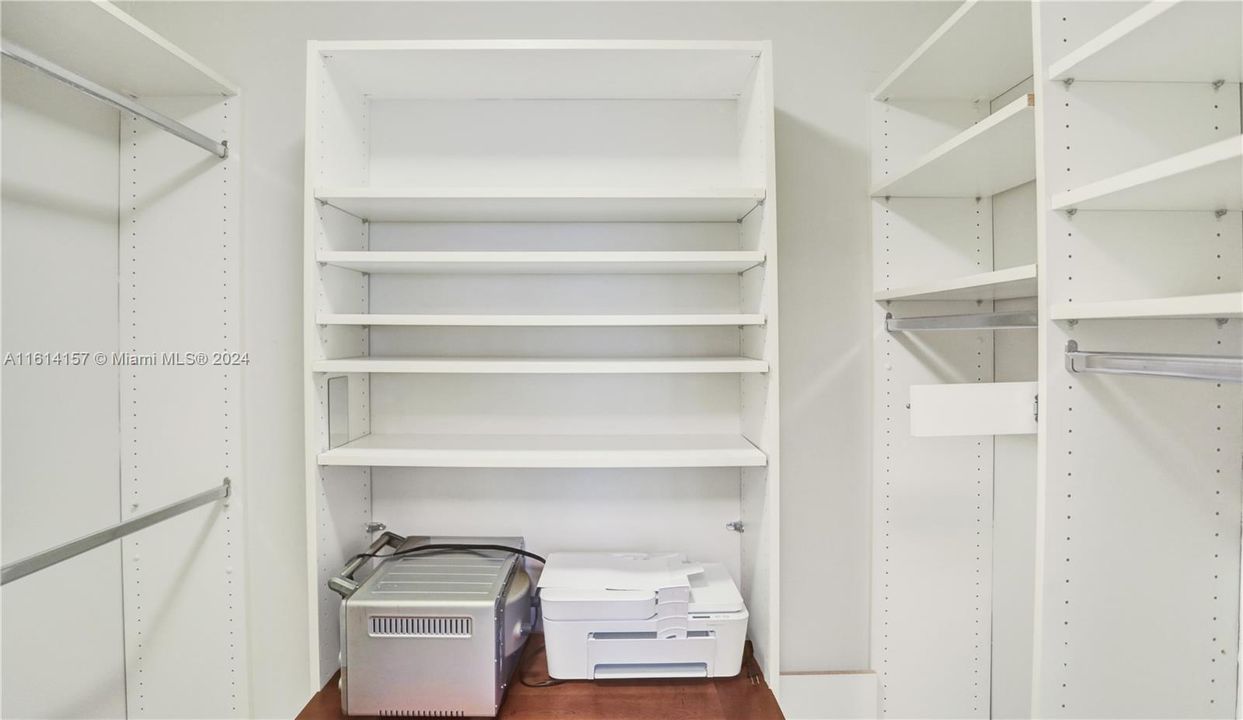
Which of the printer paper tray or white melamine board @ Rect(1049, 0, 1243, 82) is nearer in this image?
→ white melamine board @ Rect(1049, 0, 1243, 82)

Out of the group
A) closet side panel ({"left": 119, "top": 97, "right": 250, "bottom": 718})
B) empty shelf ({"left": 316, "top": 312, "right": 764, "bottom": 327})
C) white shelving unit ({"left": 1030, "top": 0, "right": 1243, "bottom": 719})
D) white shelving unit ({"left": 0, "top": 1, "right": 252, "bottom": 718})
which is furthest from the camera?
closet side panel ({"left": 119, "top": 97, "right": 250, "bottom": 718})

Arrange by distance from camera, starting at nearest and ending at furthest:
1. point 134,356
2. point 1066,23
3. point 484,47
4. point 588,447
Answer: point 1066,23 → point 484,47 → point 588,447 → point 134,356

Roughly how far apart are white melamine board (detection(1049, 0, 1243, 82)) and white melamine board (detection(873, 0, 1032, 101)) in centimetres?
31

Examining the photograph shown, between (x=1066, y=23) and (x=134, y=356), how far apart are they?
2221 millimetres

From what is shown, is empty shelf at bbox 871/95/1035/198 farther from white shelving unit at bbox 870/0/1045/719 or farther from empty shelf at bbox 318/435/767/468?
empty shelf at bbox 318/435/767/468

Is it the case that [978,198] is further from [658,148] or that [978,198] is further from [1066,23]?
[658,148]

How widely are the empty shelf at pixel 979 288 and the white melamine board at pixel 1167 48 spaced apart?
328 millimetres

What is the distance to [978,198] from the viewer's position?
1.57 meters

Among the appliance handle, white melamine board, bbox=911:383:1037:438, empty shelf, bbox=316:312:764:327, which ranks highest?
empty shelf, bbox=316:312:764:327

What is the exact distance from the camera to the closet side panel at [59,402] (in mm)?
1250

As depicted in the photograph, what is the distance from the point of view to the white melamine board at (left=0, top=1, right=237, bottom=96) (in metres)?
1.16

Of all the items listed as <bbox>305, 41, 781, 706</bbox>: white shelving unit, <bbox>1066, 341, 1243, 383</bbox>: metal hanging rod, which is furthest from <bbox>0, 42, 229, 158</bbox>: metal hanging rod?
<bbox>1066, 341, 1243, 383</bbox>: metal hanging rod

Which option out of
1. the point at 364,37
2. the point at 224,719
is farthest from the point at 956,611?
the point at 364,37

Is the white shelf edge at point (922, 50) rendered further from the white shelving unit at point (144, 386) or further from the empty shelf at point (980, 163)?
the white shelving unit at point (144, 386)
